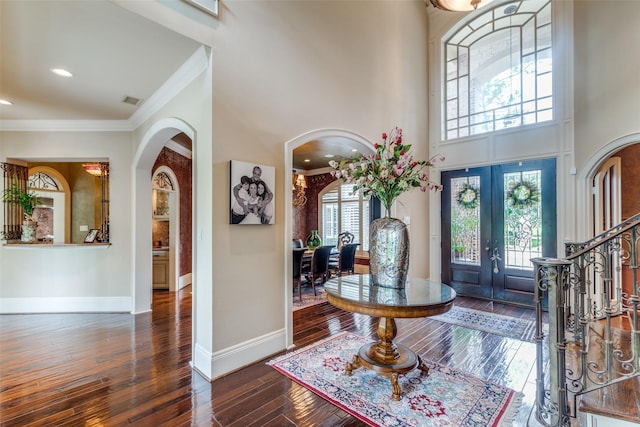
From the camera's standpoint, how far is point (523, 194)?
4.92 m

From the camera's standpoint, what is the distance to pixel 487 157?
207 inches

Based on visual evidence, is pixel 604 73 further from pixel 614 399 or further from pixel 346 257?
pixel 346 257

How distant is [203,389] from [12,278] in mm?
4323

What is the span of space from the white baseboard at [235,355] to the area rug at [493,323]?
2.26 m

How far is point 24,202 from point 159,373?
4042mm

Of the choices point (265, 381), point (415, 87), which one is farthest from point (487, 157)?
point (265, 381)

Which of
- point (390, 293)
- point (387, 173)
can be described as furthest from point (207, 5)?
point (390, 293)

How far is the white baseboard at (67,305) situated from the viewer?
452cm

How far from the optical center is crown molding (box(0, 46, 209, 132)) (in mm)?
3012

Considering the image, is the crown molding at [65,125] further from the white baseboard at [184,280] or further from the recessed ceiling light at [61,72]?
the white baseboard at [184,280]

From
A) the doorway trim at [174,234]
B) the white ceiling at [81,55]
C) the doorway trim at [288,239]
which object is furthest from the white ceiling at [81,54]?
the doorway trim at [174,234]

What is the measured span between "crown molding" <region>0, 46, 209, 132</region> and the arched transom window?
189 inches

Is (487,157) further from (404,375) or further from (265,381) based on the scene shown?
(265,381)

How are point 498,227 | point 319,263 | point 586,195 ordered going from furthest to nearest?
point 319,263 → point 498,227 → point 586,195
